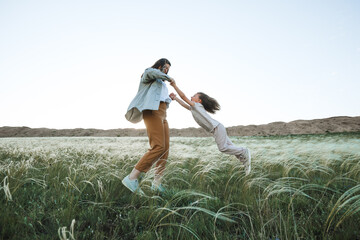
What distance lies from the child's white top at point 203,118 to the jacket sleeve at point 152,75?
133 cm

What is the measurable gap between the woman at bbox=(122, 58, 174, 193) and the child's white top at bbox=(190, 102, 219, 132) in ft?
3.23

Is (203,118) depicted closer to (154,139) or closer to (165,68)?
(165,68)

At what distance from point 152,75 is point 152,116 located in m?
0.64

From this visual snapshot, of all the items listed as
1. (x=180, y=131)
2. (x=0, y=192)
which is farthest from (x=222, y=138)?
(x=180, y=131)

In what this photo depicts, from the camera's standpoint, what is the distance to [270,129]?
41.5m

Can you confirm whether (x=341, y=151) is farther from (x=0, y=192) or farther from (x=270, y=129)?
(x=270, y=129)

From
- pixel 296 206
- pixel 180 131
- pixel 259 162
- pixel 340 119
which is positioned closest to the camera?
pixel 296 206

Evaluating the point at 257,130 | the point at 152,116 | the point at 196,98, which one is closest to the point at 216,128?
the point at 196,98

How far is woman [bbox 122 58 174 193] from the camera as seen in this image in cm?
269

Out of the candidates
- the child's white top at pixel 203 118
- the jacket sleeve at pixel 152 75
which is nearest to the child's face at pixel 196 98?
the child's white top at pixel 203 118

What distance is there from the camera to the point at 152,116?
2.86 m

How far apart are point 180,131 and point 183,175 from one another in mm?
46369

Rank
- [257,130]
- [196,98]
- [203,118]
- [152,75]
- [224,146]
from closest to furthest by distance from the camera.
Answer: [152,75] → [224,146] → [203,118] → [196,98] → [257,130]

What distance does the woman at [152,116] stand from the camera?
8.83 ft
